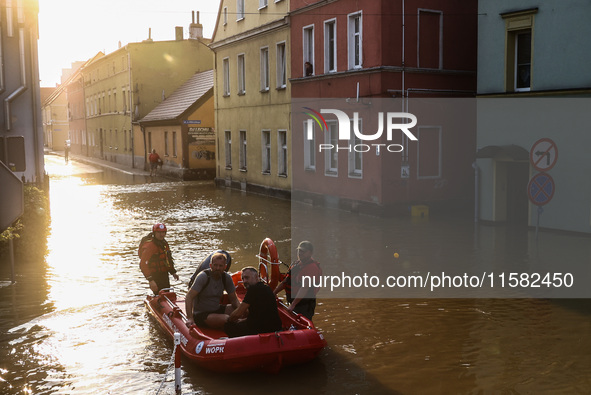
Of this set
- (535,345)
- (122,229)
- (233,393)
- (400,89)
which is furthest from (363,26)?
(233,393)

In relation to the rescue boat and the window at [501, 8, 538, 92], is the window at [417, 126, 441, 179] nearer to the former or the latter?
the window at [501, 8, 538, 92]

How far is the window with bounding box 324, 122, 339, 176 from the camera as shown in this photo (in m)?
24.1

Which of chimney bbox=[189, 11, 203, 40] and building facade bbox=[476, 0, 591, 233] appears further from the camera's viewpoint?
chimney bbox=[189, 11, 203, 40]

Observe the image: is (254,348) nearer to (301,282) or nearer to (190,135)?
(301,282)

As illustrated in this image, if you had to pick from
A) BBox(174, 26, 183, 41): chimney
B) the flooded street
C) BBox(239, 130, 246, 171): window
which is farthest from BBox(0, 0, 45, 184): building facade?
BBox(174, 26, 183, 41): chimney

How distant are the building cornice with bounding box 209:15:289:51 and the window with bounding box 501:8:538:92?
10.7 m

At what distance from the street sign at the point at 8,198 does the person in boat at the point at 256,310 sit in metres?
3.69

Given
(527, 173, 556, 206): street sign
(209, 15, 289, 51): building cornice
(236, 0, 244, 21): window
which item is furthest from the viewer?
(236, 0, 244, 21): window

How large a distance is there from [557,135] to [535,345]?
32.6 ft

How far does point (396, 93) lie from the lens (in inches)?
842

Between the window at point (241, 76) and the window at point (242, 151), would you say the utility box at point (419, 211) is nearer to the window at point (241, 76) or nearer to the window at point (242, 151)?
the window at point (242, 151)

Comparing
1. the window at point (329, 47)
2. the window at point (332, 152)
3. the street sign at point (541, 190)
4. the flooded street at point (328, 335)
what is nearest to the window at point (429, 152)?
the window at point (332, 152)

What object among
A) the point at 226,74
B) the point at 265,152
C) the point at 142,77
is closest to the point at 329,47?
the point at 265,152

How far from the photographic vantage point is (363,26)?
2198 cm
